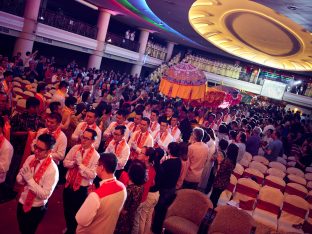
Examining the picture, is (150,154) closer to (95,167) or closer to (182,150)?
(95,167)

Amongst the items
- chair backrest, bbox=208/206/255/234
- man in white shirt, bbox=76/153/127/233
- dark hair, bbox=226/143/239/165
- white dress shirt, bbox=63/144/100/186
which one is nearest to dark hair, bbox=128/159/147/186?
man in white shirt, bbox=76/153/127/233

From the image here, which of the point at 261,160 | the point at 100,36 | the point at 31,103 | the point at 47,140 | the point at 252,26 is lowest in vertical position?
the point at 261,160

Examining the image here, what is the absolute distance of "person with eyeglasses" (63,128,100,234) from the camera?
4117mm

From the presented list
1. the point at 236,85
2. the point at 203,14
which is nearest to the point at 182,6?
the point at 203,14

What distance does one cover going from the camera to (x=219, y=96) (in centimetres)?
1140

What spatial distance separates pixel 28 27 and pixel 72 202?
12840 mm

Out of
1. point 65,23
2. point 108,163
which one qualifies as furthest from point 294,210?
point 65,23

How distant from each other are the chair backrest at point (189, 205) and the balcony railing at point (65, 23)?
13.9 m

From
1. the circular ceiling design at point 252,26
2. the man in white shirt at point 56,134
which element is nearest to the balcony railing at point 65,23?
the circular ceiling design at point 252,26

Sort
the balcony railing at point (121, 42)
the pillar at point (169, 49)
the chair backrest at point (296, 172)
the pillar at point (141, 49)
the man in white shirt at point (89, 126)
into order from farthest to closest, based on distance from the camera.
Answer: the pillar at point (169, 49)
the pillar at point (141, 49)
the balcony railing at point (121, 42)
the chair backrest at point (296, 172)
the man in white shirt at point (89, 126)

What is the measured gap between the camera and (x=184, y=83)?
323 inches

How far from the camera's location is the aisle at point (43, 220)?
14.2 feet

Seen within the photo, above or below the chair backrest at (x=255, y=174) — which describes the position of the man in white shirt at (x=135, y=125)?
above

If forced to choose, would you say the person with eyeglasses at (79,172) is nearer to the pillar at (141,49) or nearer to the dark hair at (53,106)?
the dark hair at (53,106)
